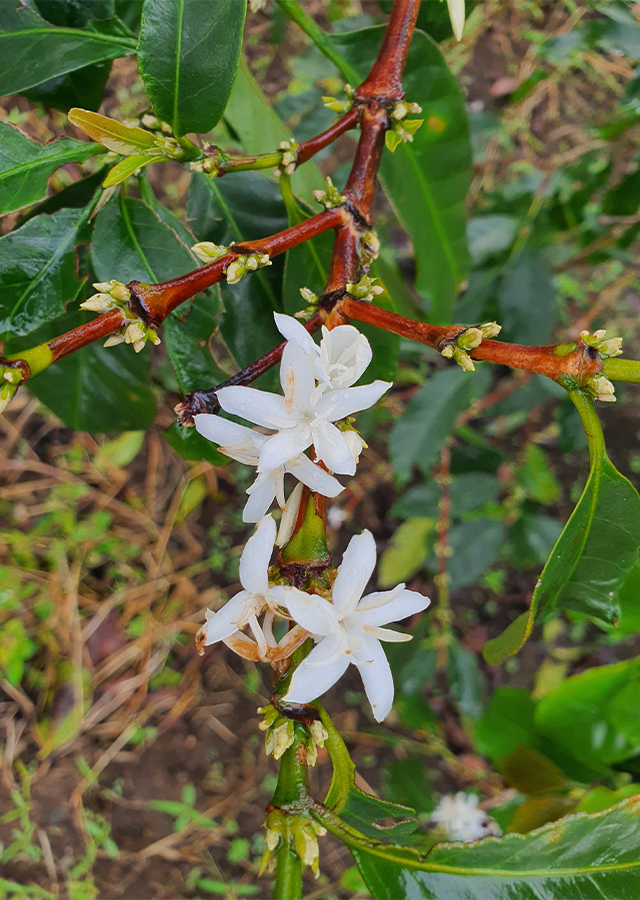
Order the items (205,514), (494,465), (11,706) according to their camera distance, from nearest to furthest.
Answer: (494,465) < (11,706) < (205,514)

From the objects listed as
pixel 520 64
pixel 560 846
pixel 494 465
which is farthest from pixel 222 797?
pixel 520 64

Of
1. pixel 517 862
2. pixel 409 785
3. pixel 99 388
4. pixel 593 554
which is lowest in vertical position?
pixel 409 785

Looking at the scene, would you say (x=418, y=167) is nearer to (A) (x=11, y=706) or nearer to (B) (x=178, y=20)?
(B) (x=178, y=20)

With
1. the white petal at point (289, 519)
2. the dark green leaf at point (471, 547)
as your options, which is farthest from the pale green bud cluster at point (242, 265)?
the dark green leaf at point (471, 547)

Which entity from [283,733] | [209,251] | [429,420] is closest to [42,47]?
[209,251]

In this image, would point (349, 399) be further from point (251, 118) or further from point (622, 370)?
point (251, 118)

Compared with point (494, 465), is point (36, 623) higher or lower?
lower

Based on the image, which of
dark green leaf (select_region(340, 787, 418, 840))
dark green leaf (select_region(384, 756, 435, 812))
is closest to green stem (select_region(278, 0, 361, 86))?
dark green leaf (select_region(340, 787, 418, 840))

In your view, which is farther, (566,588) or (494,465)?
(494,465)

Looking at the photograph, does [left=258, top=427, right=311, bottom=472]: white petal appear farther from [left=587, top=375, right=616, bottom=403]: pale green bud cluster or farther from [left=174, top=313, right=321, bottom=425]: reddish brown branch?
[left=587, top=375, right=616, bottom=403]: pale green bud cluster
